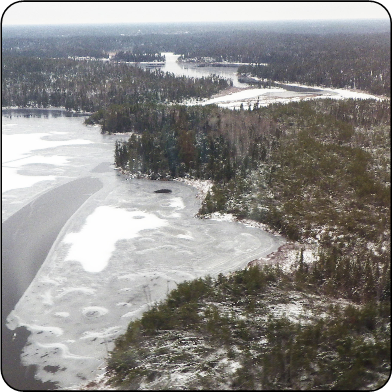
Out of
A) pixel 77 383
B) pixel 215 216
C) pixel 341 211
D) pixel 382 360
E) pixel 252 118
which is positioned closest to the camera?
pixel 382 360

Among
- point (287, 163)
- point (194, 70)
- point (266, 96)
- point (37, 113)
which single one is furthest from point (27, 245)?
point (194, 70)

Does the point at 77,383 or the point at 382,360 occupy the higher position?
the point at 382,360

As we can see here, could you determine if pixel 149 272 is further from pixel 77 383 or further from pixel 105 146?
pixel 105 146

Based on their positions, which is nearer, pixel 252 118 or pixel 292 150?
pixel 292 150

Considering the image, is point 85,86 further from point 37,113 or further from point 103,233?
point 103,233

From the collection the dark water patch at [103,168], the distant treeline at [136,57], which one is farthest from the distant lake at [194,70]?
the dark water patch at [103,168]

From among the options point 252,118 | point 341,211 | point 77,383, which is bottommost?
point 77,383

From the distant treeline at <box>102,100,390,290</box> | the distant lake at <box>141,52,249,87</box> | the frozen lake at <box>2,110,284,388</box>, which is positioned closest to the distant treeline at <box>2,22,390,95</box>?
the distant lake at <box>141,52,249,87</box>

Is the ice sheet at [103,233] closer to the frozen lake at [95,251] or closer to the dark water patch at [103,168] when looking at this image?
the frozen lake at [95,251]

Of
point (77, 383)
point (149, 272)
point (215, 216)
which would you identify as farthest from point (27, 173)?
point (77, 383)
